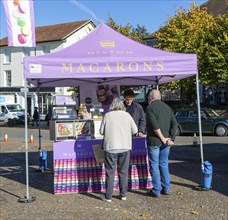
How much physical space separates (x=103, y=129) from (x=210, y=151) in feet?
23.6

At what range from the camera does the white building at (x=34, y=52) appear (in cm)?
4406

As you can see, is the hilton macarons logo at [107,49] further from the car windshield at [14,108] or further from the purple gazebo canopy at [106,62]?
the car windshield at [14,108]

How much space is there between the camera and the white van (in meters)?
33.3

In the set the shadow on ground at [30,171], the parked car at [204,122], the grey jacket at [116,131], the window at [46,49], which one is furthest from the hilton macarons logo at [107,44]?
the window at [46,49]

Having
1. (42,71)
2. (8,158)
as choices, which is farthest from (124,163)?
(8,158)

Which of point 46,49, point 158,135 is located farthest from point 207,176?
point 46,49

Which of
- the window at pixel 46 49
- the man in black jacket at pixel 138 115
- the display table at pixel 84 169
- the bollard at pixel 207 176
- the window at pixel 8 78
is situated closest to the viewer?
the bollard at pixel 207 176

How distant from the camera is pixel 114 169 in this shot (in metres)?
6.33

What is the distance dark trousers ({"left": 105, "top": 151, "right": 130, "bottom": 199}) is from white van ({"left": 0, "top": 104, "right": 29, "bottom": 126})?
2833 cm

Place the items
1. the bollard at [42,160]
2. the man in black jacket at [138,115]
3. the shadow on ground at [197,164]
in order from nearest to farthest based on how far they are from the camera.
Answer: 1. the man in black jacket at [138,115]
2. the shadow on ground at [197,164]
3. the bollard at [42,160]

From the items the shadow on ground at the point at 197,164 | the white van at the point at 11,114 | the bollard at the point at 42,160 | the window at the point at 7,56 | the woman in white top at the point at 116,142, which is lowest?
the shadow on ground at the point at 197,164

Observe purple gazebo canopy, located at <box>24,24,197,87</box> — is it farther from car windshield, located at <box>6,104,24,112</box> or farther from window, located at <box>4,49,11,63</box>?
window, located at <box>4,49,11,63</box>

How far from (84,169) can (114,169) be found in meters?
0.94

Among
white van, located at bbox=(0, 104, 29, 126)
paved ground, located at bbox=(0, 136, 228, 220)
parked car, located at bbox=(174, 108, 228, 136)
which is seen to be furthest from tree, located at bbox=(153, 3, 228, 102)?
paved ground, located at bbox=(0, 136, 228, 220)
